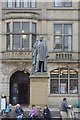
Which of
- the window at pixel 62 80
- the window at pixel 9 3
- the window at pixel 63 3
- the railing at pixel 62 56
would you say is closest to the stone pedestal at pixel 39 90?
the railing at pixel 62 56

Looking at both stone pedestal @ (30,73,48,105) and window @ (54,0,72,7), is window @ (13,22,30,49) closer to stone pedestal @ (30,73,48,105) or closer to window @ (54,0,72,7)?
window @ (54,0,72,7)

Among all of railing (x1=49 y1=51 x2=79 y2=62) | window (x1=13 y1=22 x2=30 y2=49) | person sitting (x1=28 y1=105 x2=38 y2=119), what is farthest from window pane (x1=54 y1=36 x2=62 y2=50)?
person sitting (x1=28 y1=105 x2=38 y2=119)

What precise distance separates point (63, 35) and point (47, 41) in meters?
1.43

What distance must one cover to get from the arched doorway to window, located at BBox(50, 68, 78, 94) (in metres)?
2.23

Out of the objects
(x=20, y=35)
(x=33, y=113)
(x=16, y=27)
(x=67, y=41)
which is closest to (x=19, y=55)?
(x=20, y=35)

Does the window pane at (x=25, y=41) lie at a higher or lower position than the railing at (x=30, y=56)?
higher

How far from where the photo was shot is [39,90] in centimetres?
2019

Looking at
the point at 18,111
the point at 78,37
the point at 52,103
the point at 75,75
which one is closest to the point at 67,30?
the point at 78,37

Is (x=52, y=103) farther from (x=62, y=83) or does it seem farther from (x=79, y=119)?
(x=79, y=119)

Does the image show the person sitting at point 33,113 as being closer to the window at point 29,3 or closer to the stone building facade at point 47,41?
the stone building facade at point 47,41

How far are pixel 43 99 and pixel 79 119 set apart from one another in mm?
2002

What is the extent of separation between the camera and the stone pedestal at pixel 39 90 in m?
20.1

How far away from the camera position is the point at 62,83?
33.4m

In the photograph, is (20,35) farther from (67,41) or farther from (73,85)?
(73,85)
